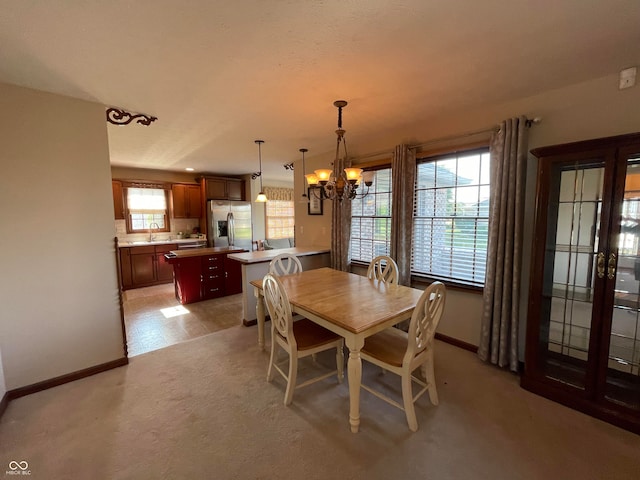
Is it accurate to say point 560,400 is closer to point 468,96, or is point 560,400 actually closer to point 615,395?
point 615,395

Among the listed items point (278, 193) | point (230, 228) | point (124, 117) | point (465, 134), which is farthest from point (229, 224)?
point (465, 134)

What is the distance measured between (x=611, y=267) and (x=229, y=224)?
5.93m

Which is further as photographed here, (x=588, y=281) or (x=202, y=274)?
(x=202, y=274)

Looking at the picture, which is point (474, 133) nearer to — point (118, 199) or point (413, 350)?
point (413, 350)

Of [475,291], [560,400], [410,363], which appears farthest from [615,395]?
[410,363]

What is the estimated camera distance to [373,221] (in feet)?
12.6

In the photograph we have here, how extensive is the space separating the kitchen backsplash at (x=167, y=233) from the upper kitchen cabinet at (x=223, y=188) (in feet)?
3.09

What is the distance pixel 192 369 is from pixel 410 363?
198 centimetres

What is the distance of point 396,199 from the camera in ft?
10.7

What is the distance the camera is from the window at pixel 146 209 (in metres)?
5.73

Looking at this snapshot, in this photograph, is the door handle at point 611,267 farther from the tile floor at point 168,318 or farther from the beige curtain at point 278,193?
the beige curtain at point 278,193

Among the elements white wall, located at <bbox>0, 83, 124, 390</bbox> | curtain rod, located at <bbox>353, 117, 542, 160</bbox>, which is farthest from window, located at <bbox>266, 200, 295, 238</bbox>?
white wall, located at <bbox>0, 83, 124, 390</bbox>

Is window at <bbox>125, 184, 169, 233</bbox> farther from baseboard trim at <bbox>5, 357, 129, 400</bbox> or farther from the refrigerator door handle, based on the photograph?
baseboard trim at <bbox>5, 357, 129, 400</bbox>

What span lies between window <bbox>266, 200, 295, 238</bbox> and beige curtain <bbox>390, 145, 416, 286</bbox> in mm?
4233
